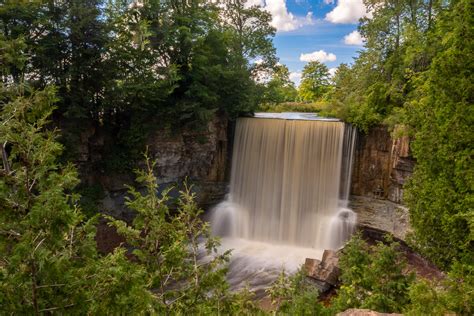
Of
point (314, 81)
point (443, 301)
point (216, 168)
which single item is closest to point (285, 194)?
point (216, 168)

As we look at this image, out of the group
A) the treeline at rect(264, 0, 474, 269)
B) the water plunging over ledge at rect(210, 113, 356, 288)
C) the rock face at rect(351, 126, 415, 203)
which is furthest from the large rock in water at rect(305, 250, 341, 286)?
the rock face at rect(351, 126, 415, 203)

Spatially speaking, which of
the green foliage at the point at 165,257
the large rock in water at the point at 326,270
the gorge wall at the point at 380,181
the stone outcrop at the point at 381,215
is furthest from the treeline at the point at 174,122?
the stone outcrop at the point at 381,215

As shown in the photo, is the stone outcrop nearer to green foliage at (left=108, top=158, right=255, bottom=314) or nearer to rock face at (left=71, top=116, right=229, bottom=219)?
rock face at (left=71, top=116, right=229, bottom=219)

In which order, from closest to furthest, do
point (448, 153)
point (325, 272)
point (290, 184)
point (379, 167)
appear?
1. point (448, 153)
2. point (325, 272)
3. point (379, 167)
4. point (290, 184)

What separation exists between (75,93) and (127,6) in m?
4.32

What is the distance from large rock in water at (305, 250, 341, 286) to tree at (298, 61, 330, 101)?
2846 centimetres

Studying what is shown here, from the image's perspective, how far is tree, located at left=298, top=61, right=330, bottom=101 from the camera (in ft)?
120

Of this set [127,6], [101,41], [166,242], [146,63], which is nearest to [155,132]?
[146,63]

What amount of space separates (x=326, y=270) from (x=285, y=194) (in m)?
5.26

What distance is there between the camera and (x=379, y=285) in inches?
254

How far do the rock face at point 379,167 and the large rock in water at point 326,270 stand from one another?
4.20 metres

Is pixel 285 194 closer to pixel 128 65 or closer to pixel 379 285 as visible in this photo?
pixel 379 285

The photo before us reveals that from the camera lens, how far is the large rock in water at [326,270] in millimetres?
9891

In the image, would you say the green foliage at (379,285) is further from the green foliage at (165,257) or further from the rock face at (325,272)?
the green foliage at (165,257)
